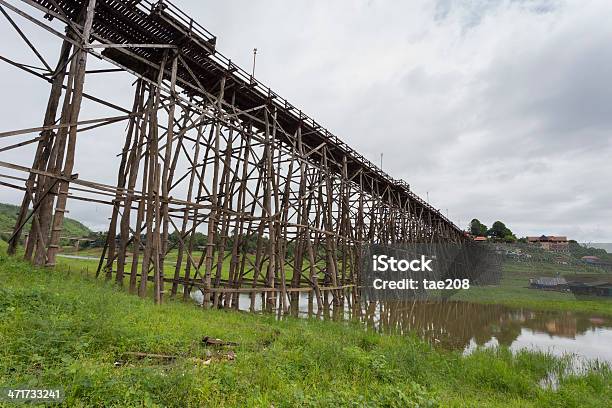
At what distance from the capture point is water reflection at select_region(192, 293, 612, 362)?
39.7 feet

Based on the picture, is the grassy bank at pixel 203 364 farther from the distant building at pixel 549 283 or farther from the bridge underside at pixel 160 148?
the distant building at pixel 549 283

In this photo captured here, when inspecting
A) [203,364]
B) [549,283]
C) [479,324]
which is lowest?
[479,324]

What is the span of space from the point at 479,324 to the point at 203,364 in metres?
16.9

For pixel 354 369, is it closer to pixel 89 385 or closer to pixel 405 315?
pixel 89 385

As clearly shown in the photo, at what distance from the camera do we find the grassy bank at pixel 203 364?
3.29 m

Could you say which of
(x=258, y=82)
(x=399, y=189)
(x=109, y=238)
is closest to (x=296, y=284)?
(x=109, y=238)

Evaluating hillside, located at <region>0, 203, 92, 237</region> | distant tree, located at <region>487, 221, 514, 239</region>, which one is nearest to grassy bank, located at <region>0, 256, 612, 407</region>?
hillside, located at <region>0, 203, 92, 237</region>

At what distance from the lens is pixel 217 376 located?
12.6 ft

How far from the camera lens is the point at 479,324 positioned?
1702cm

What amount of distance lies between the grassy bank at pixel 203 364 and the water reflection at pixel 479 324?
Answer: 3.98 metres

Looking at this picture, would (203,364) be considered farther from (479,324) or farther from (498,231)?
(498,231)

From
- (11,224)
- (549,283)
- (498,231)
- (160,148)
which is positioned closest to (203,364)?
(160,148)

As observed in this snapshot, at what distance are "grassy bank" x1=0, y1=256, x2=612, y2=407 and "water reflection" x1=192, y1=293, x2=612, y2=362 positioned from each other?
398 centimetres

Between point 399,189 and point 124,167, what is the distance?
17.3 metres
